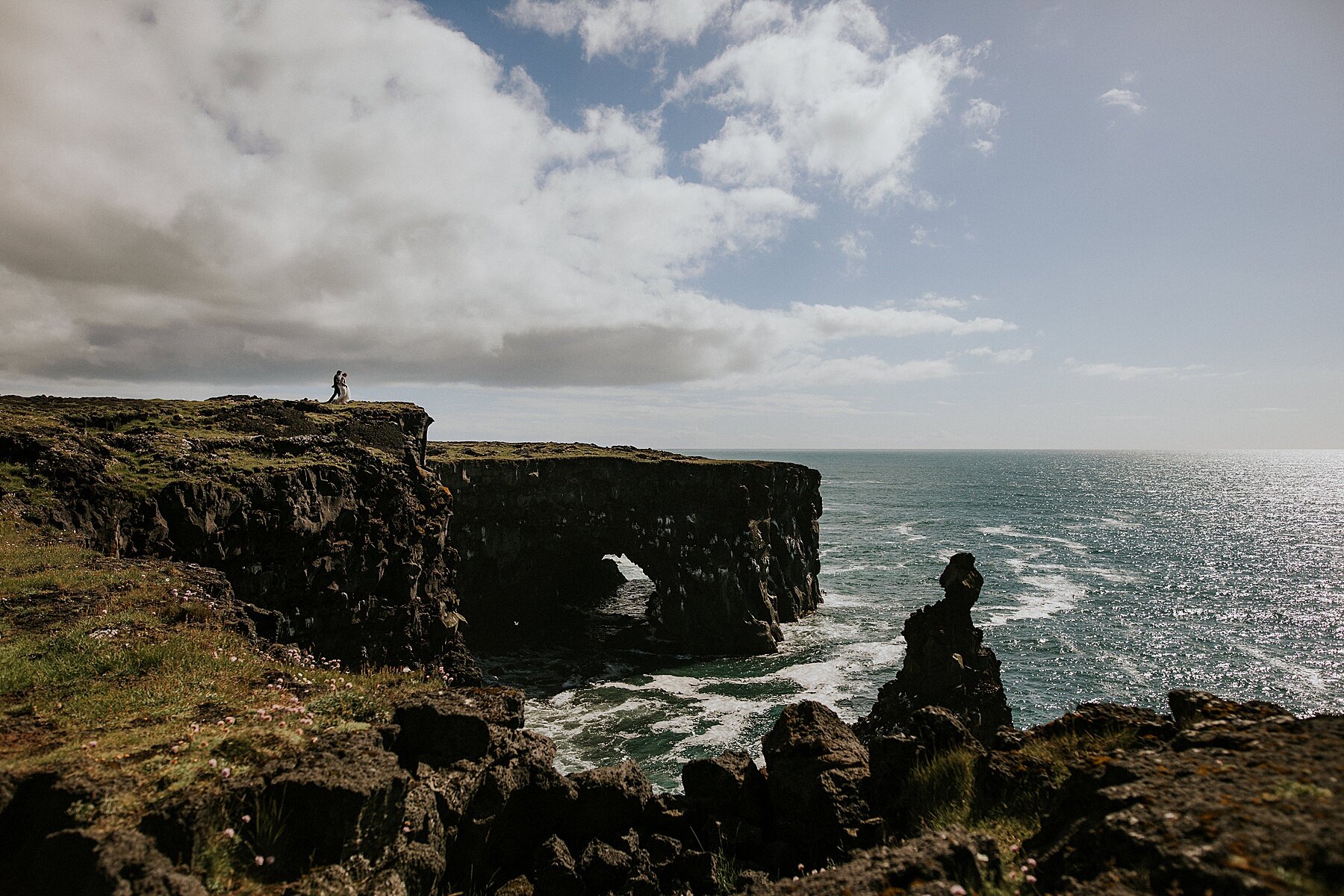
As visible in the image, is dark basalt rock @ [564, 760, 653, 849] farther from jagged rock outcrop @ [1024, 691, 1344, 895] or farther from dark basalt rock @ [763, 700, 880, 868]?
jagged rock outcrop @ [1024, 691, 1344, 895]

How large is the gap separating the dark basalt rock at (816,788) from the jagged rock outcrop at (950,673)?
14.5 meters

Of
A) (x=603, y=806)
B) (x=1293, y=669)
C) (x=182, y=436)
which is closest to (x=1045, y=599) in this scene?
(x=1293, y=669)

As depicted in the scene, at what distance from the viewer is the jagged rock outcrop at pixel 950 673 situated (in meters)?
26.0

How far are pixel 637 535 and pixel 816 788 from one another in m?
47.2

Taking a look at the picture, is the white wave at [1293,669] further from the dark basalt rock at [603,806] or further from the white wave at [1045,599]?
the dark basalt rock at [603,806]

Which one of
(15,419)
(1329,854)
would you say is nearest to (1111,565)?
(1329,854)

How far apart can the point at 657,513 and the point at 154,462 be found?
39142 millimetres

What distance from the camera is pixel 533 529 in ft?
189

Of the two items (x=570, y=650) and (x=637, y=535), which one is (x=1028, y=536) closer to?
(x=637, y=535)

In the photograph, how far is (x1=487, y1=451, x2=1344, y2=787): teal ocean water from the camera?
123ft

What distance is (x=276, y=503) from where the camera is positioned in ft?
83.7

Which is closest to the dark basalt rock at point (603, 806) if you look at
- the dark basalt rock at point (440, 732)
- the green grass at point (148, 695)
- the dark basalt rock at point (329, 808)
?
the dark basalt rock at point (440, 732)

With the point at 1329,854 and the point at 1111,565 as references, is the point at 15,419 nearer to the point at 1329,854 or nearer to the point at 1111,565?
the point at 1329,854

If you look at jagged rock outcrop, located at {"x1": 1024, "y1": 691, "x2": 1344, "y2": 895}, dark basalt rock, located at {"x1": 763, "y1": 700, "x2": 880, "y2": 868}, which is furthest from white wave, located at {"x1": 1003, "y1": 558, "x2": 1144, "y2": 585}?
jagged rock outcrop, located at {"x1": 1024, "y1": 691, "x2": 1344, "y2": 895}
